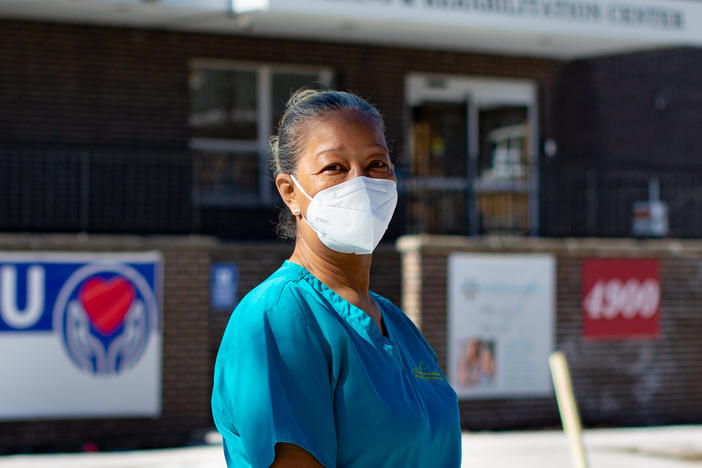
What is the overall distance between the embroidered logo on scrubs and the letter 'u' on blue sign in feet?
24.6

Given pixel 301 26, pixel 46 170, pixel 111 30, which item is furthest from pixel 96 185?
pixel 301 26

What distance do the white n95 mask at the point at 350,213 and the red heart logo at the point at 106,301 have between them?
7287 mm

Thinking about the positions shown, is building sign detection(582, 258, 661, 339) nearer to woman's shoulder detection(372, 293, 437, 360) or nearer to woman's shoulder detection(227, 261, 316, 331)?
woman's shoulder detection(372, 293, 437, 360)

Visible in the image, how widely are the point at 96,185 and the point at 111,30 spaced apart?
1.92 metres

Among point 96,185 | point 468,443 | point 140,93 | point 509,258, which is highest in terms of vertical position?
point 140,93

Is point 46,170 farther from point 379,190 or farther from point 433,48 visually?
point 379,190

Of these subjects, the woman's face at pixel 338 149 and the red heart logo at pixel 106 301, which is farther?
the red heart logo at pixel 106 301

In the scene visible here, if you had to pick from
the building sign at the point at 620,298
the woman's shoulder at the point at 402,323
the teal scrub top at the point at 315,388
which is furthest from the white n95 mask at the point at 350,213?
the building sign at the point at 620,298

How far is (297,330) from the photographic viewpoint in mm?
1875

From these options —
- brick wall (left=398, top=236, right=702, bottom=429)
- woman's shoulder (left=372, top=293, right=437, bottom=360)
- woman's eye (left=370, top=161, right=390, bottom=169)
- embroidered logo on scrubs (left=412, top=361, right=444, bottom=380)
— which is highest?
woman's eye (left=370, top=161, right=390, bottom=169)

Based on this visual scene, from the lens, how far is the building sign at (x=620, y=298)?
10.7m

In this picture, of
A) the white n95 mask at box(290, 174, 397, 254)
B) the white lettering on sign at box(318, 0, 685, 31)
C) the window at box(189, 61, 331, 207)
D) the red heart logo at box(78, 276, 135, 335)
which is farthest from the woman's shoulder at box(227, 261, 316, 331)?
the window at box(189, 61, 331, 207)

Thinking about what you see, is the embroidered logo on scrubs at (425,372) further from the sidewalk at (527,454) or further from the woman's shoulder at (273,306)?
the sidewalk at (527,454)

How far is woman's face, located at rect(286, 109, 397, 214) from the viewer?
6.91ft
